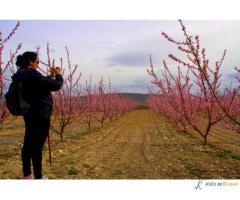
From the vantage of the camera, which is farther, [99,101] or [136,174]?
[99,101]

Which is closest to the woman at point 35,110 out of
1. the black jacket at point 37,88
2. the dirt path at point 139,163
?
the black jacket at point 37,88

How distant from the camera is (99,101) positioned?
2319 centimetres

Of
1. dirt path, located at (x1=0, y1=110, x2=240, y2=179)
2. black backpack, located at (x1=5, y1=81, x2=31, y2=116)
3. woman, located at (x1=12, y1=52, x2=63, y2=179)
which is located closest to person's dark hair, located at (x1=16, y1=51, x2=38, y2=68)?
woman, located at (x1=12, y1=52, x2=63, y2=179)

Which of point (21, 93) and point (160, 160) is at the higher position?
point (21, 93)

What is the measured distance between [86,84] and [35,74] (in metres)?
12.5

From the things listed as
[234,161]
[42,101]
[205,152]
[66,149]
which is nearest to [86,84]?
[66,149]

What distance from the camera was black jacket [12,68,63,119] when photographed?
197 inches

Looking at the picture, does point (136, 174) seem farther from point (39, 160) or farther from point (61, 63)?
point (61, 63)

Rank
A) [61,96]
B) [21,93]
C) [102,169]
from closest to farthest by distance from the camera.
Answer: [21,93] → [102,169] → [61,96]

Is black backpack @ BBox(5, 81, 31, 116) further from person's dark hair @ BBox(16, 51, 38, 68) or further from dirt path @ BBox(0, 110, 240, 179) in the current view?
dirt path @ BBox(0, 110, 240, 179)

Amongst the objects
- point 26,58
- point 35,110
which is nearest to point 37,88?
point 35,110

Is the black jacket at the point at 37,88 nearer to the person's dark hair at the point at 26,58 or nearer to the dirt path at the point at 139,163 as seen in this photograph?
the person's dark hair at the point at 26,58

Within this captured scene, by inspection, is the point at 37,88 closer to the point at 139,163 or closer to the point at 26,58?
the point at 26,58

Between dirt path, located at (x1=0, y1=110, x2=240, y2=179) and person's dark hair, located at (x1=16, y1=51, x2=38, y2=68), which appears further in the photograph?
dirt path, located at (x1=0, y1=110, x2=240, y2=179)
